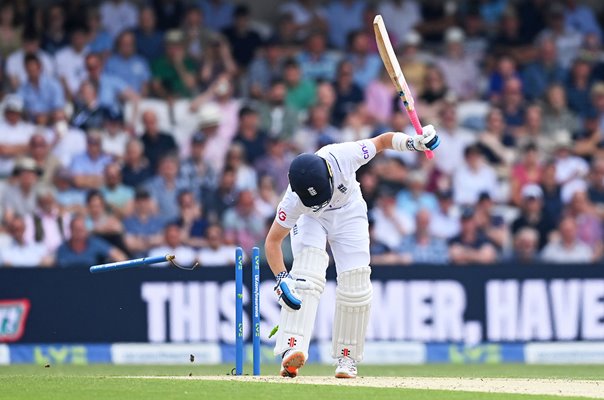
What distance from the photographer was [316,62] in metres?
16.1

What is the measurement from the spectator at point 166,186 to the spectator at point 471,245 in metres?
2.98

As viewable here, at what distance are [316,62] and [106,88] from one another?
2591 mm

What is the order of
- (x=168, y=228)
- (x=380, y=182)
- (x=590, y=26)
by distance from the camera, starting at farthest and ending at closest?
1. (x=590, y=26)
2. (x=380, y=182)
3. (x=168, y=228)

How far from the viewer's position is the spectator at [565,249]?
14281 millimetres

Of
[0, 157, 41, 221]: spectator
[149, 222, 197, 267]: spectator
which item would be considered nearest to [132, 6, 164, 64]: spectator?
[0, 157, 41, 221]: spectator

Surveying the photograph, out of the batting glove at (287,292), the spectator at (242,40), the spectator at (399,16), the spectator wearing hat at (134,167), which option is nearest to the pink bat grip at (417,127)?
the batting glove at (287,292)

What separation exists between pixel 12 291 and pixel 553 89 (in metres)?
7.04

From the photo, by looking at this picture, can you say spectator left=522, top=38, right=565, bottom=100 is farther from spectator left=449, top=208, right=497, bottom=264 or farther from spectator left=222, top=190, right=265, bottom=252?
spectator left=222, top=190, right=265, bottom=252

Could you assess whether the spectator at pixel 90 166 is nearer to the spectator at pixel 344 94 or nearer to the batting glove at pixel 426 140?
the spectator at pixel 344 94

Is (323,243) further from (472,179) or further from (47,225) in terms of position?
(472,179)

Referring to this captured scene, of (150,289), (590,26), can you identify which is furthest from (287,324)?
(590,26)

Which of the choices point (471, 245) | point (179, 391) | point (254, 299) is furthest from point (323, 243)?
point (471, 245)

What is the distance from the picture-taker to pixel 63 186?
14273 millimetres

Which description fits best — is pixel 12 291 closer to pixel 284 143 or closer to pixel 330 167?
pixel 284 143
